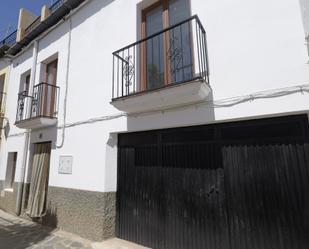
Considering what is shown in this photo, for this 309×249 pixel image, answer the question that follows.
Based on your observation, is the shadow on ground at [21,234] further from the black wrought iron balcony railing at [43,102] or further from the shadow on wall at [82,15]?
the shadow on wall at [82,15]

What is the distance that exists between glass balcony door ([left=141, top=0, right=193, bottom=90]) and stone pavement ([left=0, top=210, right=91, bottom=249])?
13.0ft

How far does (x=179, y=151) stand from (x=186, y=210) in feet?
3.60

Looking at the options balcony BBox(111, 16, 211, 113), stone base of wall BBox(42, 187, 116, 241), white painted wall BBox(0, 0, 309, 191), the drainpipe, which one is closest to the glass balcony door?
balcony BBox(111, 16, 211, 113)

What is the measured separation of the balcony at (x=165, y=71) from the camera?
369 centimetres

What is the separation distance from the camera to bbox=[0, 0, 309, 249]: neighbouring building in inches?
122

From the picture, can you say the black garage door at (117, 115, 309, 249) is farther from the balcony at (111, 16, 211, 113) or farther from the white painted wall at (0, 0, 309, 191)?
the balcony at (111, 16, 211, 113)

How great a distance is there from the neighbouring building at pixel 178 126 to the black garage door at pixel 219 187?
0.02 meters

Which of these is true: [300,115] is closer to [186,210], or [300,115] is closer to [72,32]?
[186,210]

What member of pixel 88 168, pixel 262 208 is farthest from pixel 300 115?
pixel 88 168

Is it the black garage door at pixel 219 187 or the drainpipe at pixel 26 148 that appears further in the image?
the drainpipe at pixel 26 148

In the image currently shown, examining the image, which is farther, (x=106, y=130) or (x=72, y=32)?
(x=72, y=32)

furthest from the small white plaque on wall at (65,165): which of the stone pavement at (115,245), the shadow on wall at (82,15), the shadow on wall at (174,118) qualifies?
the shadow on wall at (82,15)

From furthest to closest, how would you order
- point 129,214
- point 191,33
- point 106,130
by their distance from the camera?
point 106,130, point 129,214, point 191,33

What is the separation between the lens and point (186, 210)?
3.93 metres
